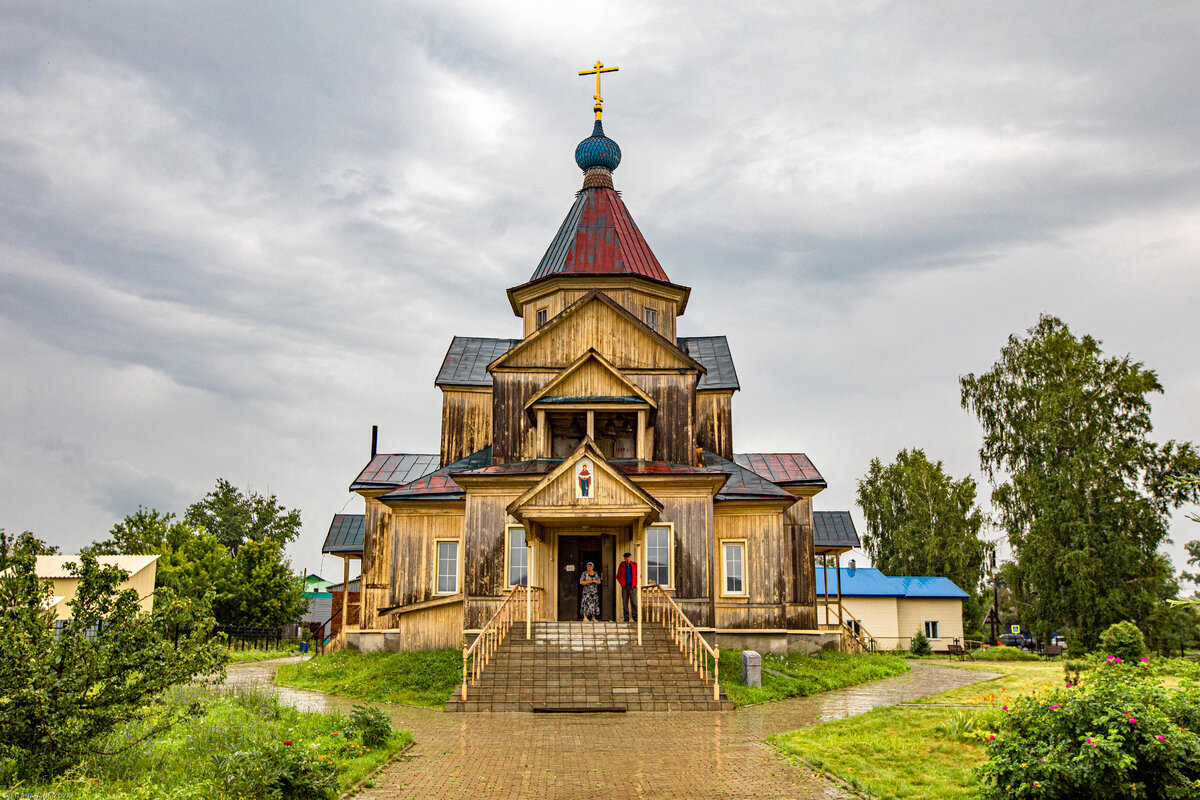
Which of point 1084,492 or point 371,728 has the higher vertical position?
point 1084,492

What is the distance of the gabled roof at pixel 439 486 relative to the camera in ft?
81.5

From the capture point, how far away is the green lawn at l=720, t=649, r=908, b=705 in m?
17.9

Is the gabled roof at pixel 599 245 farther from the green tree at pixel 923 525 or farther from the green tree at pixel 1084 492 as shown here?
the green tree at pixel 923 525

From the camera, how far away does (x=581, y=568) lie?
23203 mm

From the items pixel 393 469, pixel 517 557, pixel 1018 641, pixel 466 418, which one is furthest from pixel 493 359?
pixel 1018 641

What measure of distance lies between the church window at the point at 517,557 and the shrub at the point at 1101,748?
49.9 feet

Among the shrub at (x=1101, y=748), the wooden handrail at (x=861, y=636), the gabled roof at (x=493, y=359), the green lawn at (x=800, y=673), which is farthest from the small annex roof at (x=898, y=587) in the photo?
the shrub at (x=1101, y=748)

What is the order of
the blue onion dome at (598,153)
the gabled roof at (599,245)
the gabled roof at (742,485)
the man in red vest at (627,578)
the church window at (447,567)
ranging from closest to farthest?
1. the man in red vest at (627,578)
2. the gabled roof at (742,485)
3. the church window at (447,567)
4. the gabled roof at (599,245)
5. the blue onion dome at (598,153)

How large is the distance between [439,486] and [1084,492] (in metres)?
23.5

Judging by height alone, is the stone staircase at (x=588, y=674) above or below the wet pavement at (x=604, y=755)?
above

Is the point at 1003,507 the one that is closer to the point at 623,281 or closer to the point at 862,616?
the point at 862,616

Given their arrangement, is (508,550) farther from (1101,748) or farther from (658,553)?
→ (1101,748)

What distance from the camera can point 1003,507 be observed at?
38031mm

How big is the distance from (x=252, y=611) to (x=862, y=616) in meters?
28.3
